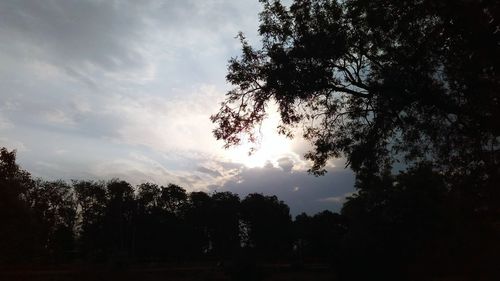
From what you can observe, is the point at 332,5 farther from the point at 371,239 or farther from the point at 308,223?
the point at 308,223

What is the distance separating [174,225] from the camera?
106625 mm

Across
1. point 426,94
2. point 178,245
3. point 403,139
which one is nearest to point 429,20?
point 426,94

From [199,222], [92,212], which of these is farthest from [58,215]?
[199,222]

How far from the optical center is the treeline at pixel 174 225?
332 ft

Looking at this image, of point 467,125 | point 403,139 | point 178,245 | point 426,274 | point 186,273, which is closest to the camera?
point 467,125

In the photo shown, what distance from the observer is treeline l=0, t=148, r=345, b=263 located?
332ft

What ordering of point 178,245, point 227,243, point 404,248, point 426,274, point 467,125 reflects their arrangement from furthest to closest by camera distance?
point 227,243 < point 178,245 < point 404,248 < point 426,274 < point 467,125

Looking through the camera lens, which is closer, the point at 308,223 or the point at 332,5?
the point at 332,5

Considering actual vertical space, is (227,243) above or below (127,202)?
below

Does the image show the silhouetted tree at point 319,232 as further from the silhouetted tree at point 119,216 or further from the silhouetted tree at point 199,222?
the silhouetted tree at point 119,216

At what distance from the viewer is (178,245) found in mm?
104875

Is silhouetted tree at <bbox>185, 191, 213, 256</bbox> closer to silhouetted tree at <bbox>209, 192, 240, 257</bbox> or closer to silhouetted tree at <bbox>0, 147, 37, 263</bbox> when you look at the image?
silhouetted tree at <bbox>209, 192, 240, 257</bbox>

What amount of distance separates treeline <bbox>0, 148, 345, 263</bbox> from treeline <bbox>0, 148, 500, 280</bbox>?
24cm

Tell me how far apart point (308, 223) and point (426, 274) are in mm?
73883
